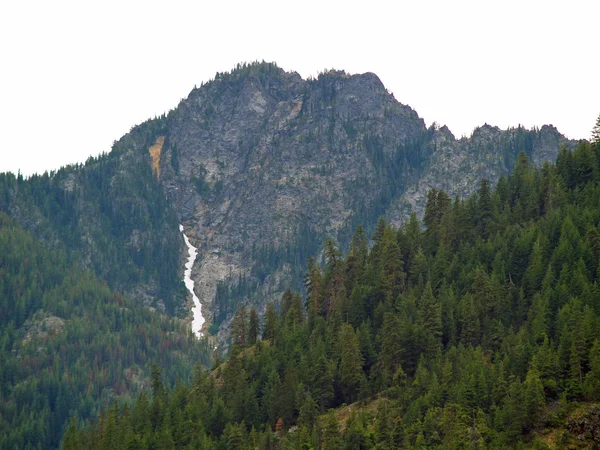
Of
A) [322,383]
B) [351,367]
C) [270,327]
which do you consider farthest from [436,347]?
[270,327]

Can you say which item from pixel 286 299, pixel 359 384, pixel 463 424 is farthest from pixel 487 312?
pixel 286 299

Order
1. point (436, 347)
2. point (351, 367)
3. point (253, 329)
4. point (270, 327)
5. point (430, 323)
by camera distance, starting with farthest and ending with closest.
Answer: point (253, 329) < point (270, 327) < point (351, 367) < point (430, 323) < point (436, 347)

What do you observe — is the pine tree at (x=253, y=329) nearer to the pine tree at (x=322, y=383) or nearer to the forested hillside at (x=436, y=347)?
the forested hillside at (x=436, y=347)

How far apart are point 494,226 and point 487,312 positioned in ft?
83.3

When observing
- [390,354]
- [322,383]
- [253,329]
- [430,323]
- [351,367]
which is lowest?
[322,383]

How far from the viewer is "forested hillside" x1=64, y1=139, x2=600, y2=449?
8969 cm

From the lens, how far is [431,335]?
112250mm

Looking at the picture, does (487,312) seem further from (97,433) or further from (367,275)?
(97,433)

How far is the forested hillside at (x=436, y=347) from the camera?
3531 inches

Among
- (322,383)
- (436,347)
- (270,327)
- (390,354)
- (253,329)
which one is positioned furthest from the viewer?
(253,329)

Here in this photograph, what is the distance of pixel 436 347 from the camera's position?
112m

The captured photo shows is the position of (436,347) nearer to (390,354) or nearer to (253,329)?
(390,354)

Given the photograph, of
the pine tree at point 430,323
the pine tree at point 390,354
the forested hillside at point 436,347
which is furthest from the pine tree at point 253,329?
the pine tree at point 430,323

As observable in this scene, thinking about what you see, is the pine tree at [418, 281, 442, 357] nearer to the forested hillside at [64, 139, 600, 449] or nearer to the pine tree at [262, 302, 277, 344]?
the forested hillside at [64, 139, 600, 449]
